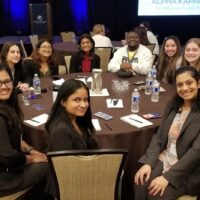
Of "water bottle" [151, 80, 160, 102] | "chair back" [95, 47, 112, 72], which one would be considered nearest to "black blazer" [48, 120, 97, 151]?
"water bottle" [151, 80, 160, 102]

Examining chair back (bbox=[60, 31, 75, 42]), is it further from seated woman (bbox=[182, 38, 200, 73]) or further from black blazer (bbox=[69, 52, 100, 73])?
seated woman (bbox=[182, 38, 200, 73])

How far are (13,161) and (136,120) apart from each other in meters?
1.12

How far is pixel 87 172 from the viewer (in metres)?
1.82

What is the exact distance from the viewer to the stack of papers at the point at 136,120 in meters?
2.67

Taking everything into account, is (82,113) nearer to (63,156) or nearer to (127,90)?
(63,156)

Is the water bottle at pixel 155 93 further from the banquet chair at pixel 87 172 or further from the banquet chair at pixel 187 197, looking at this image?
the banquet chair at pixel 87 172

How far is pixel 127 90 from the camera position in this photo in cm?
354

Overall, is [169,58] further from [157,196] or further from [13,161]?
[13,161]

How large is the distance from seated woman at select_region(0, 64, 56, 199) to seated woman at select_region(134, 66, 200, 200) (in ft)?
2.38

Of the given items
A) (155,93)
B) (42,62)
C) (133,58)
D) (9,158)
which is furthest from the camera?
(133,58)

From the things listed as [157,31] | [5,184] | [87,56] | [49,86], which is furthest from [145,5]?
[5,184]

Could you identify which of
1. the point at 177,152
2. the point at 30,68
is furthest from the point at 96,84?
the point at 177,152

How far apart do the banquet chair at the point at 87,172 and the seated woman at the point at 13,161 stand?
43 cm

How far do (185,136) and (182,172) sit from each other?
25cm
